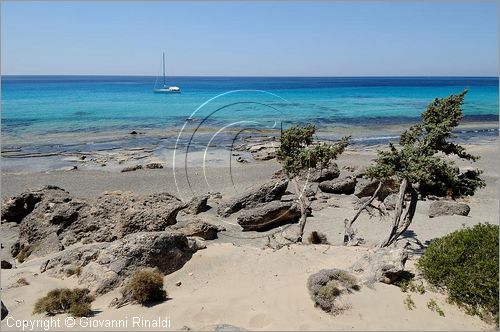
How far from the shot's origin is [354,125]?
71500 mm

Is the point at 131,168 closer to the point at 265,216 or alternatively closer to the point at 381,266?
the point at 265,216

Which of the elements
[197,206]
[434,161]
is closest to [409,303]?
[434,161]

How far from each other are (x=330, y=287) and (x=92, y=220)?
12003mm

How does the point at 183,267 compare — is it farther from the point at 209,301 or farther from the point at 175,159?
the point at 175,159

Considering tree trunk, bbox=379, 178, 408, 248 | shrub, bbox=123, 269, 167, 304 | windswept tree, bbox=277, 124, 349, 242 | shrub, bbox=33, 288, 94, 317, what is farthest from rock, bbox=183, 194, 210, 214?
shrub, bbox=33, 288, 94, 317

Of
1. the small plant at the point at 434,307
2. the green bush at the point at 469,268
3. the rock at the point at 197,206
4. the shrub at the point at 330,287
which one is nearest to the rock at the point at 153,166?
the rock at the point at 197,206

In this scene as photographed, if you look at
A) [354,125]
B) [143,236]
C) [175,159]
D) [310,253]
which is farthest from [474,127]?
[143,236]

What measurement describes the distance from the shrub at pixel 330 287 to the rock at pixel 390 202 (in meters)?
11.9

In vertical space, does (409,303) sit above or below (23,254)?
above

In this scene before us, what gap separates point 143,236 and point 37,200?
35.8 feet

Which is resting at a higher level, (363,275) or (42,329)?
(363,275)

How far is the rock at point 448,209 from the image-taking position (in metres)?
22.0

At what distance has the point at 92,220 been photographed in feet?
61.7

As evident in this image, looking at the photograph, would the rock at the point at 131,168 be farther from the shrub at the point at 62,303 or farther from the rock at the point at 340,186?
the shrub at the point at 62,303
